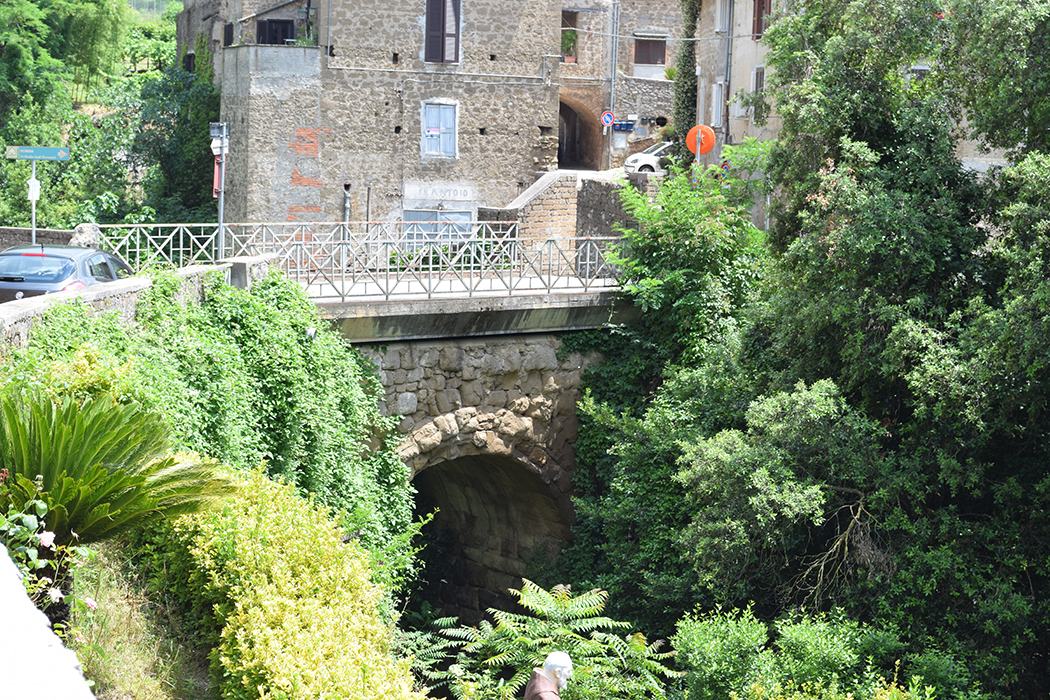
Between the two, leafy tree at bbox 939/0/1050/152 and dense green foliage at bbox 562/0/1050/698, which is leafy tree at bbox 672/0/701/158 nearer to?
dense green foliage at bbox 562/0/1050/698

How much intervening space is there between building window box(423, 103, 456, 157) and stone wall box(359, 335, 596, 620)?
8764 mm

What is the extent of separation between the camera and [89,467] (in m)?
5.77

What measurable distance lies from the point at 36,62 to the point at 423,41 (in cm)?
1291

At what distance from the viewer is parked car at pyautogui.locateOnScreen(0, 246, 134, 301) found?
1102 centimetres

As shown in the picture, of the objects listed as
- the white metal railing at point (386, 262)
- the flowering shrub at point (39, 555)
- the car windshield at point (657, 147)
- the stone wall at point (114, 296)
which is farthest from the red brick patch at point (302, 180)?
the flowering shrub at point (39, 555)

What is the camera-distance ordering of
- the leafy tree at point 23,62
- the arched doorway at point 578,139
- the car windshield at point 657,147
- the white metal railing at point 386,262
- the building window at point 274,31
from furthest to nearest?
the arched doorway at point 578,139 → the car windshield at point 657,147 → the leafy tree at point 23,62 → the building window at point 274,31 → the white metal railing at point 386,262

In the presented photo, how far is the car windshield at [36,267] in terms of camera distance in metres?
11.1

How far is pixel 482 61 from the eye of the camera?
80.3 feet

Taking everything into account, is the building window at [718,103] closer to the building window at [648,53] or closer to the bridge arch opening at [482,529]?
the bridge arch opening at [482,529]

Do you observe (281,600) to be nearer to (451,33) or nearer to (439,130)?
(439,130)

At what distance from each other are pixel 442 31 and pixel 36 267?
14734 mm

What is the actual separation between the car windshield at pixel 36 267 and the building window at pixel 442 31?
14081 millimetres

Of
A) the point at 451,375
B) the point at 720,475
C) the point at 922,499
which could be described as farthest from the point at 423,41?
the point at 922,499

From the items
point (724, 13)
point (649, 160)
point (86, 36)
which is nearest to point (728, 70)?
point (724, 13)
